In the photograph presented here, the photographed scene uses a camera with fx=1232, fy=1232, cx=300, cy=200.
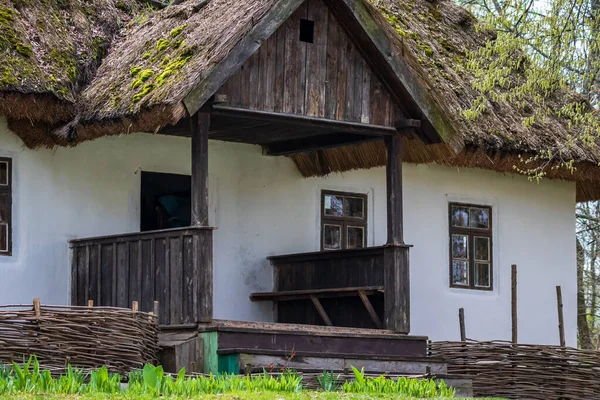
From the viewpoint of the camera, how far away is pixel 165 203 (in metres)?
14.4

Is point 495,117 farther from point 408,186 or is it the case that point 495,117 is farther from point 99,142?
point 99,142

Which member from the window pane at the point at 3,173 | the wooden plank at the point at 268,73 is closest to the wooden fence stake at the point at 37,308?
the window pane at the point at 3,173

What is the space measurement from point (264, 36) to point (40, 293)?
11.7 ft

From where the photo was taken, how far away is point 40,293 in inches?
504

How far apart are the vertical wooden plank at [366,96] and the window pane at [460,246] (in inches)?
139

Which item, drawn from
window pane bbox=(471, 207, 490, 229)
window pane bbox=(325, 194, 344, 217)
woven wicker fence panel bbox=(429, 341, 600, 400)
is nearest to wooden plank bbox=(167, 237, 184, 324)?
woven wicker fence panel bbox=(429, 341, 600, 400)

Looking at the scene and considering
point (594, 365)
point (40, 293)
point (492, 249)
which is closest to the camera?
point (40, 293)

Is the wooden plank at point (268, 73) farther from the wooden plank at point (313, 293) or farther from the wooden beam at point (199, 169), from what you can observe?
the wooden plank at point (313, 293)

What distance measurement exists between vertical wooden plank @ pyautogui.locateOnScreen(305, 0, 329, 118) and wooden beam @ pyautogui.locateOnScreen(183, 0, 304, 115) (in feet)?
1.73

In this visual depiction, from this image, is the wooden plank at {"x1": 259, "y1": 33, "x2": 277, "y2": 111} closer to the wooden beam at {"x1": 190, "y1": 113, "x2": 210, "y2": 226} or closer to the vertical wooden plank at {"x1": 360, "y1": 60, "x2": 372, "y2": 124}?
the wooden beam at {"x1": 190, "y1": 113, "x2": 210, "y2": 226}

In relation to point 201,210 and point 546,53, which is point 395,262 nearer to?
point 201,210

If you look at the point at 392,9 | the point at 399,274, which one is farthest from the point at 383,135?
the point at 392,9

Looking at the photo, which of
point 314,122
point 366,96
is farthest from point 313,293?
point 366,96

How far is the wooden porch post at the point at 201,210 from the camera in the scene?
11.6 meters
